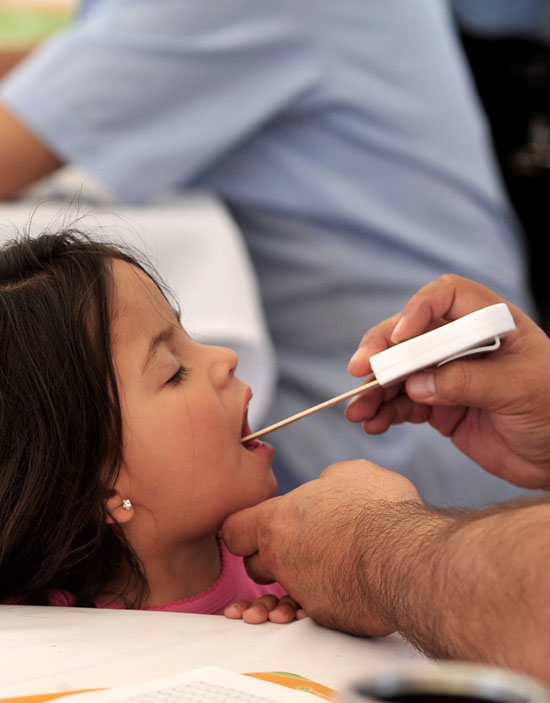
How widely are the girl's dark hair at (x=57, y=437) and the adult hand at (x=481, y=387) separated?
28 cm

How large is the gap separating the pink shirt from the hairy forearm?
12.5 inches

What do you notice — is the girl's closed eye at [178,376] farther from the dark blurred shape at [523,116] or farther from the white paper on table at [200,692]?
the dark blurred shape at [523,116]

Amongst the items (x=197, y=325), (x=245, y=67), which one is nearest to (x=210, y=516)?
(x=197, y=325)

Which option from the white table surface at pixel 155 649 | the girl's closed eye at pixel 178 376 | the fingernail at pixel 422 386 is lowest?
the white table surface at pixel 155 649

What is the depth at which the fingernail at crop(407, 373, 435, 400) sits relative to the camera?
3.33ft

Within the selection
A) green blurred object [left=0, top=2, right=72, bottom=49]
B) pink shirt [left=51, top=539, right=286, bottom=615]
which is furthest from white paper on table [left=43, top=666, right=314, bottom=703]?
green blurred object [left=0, top=2, right=72, bottom=49]

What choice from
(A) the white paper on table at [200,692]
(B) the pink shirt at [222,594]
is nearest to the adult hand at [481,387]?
(B) the pink shirt at [222,594]

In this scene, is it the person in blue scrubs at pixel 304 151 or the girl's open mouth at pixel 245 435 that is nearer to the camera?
the girl's open mouth at pixel 245 435

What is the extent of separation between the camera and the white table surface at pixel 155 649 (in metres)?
0.74

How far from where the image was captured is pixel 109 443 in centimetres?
98

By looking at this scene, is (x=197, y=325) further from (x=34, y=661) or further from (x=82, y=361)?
(x=34, y=661)

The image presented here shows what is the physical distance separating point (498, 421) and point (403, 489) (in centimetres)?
23

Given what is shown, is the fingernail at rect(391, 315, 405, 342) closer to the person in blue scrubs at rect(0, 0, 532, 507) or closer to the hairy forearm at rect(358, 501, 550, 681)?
the hairy forearm at rect(358, 501, 550, 681)

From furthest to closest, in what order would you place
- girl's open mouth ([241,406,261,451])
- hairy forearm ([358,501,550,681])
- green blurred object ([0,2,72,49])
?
green blurred object ([0,2,72,49]) < girl's open mouth ([241,406,261,451]) < hairy forearm ([358,501,550,681])
